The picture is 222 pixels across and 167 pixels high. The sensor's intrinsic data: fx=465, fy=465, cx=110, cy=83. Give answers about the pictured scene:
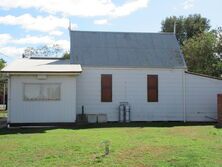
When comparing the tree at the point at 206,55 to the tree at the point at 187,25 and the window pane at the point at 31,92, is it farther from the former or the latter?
the tree at the point at 187,25

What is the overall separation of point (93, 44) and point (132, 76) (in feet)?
12.1

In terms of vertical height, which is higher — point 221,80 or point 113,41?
point 113,41

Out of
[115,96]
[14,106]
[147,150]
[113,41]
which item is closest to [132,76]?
[115,96]

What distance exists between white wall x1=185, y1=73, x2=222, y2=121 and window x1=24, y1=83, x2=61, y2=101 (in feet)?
26.9

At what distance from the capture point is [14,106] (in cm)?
2542

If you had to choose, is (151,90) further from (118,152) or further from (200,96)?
(118,152)

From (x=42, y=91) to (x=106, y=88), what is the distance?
161 inches

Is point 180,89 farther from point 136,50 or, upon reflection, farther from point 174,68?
point 136,50

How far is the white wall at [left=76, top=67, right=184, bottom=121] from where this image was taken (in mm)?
27641

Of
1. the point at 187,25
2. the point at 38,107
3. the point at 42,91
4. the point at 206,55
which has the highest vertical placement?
the point at 187,25

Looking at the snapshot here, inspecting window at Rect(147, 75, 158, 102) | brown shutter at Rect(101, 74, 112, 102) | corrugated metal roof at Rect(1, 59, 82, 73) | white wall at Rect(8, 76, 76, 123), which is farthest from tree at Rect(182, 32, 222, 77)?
white wall at Rect(8, 76, 76, 123)

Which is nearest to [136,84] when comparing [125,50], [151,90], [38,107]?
[151,90]

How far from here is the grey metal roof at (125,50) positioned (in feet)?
93.2

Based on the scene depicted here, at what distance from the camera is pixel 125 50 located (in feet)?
97.4
